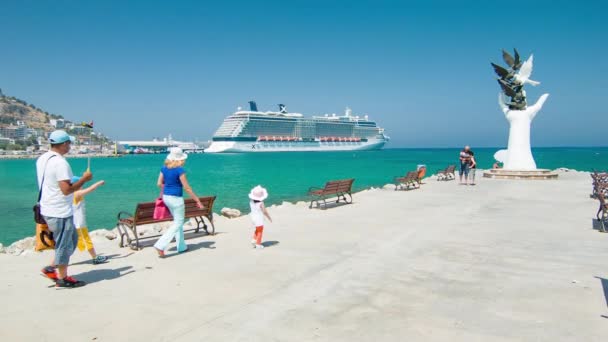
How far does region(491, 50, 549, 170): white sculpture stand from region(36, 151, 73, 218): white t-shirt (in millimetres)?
19507

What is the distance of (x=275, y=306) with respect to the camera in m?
3.72

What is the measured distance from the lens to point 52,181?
13.1ft

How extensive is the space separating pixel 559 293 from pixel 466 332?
5.07 ft

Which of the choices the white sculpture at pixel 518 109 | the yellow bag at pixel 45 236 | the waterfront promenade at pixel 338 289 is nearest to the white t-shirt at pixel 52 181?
the yellow bag at pixel 45 236

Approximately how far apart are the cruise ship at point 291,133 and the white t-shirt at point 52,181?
286 feet

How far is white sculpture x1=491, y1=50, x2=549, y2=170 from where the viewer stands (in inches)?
747

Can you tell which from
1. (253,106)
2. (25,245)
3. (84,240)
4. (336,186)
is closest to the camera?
(84,240)

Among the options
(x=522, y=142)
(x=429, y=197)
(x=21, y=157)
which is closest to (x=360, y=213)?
(x=429, y=197)

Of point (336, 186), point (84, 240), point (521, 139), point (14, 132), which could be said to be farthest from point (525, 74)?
point (14, 132)

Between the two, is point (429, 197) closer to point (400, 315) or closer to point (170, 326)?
point (400, 315)

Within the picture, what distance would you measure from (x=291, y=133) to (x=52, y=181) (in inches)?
3714

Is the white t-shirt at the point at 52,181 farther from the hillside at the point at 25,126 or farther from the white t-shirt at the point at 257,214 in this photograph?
the hillside at the point at 25,126

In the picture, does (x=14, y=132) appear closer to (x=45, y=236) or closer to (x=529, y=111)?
(x=529, y=111)

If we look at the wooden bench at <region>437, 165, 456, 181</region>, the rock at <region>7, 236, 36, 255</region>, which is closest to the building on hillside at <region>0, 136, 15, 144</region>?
the wooden bench at <region>437, 165, 456, 181</region>
